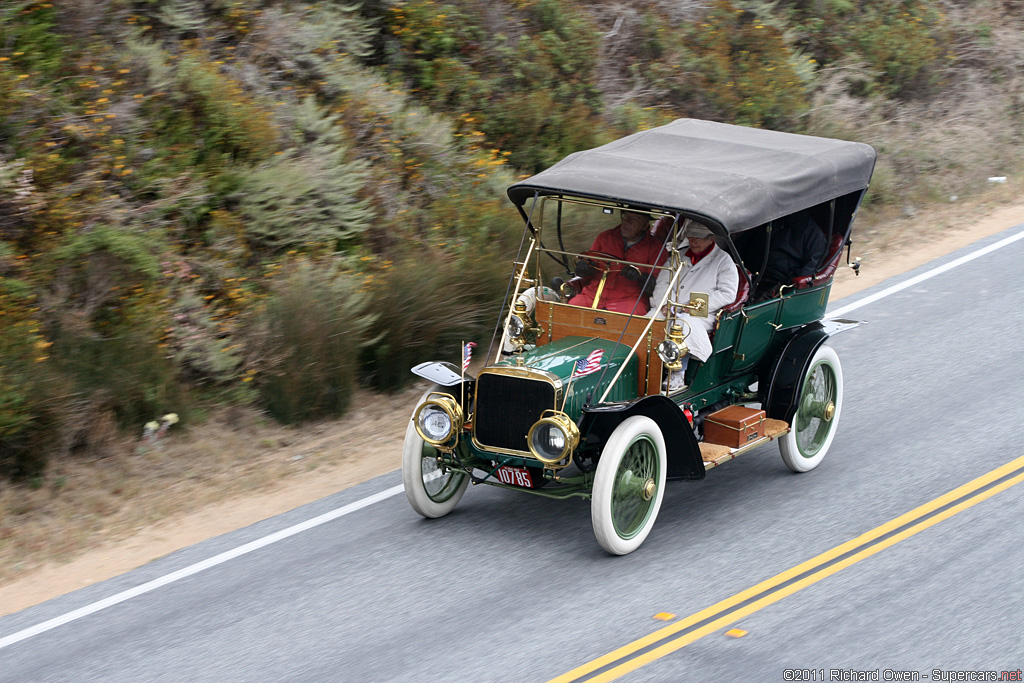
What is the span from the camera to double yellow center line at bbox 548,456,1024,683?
19.4 feet

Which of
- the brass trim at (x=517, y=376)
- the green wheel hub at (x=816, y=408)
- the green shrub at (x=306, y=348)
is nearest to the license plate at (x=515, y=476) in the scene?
the brass trim at (x=517, y=376)

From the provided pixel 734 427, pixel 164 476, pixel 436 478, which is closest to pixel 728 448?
pixel 734 427

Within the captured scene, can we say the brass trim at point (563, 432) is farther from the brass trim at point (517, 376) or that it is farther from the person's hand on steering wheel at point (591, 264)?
the person's hand on steering wheel at point (591, 264)

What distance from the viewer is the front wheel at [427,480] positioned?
732cm

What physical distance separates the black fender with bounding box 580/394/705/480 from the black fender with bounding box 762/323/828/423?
3.94 ft

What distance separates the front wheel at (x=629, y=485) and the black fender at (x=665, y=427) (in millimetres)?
108

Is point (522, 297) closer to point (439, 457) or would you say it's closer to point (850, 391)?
point (439, 457)

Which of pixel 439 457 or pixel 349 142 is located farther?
pixel 349 142

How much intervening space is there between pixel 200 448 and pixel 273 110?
15.4ft

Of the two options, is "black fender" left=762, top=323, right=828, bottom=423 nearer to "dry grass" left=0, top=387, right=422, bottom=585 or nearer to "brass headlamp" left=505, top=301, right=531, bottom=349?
"brass headlamp" left=505, top=301, right=531, bottom=349

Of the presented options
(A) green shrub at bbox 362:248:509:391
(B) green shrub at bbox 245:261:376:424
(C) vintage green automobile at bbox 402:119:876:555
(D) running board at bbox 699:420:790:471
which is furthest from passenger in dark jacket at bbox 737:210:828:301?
(B) green shrub at bbox 245:261:376:424

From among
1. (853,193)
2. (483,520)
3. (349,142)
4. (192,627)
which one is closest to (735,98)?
(349,142)

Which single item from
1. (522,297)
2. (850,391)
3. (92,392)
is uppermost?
(522,297)

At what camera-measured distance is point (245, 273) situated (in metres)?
10.4
